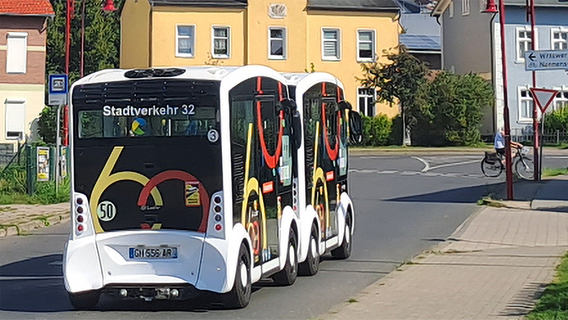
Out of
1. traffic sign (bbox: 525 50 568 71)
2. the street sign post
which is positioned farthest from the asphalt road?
the street sign post

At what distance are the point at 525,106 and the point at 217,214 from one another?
49.0 meters

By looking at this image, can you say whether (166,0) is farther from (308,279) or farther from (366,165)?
(308,279)

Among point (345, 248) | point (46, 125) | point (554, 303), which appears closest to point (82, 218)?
point (554, 303)

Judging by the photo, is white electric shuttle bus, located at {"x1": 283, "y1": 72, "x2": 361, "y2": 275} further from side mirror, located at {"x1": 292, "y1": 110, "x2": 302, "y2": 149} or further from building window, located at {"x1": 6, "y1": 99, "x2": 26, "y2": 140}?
building window, located at {"x1": 6, "y1": 99, "x2": 26, "y2": 140}

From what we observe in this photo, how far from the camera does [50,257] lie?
15.9 meters

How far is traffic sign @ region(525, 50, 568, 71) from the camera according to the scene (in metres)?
20.4

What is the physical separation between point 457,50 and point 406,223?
43039 millimetres

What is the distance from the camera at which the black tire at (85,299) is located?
10648 mm

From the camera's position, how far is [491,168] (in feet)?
108

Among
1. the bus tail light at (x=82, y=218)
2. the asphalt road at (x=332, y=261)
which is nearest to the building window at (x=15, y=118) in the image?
the asphalt road at (x=332, y=261)

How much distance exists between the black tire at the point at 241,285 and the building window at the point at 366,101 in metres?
46.0

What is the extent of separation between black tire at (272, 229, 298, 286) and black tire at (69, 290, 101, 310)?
98.8 inches

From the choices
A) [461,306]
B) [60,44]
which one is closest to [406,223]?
[461,306]

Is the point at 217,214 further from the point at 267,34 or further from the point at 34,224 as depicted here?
the point at 267,34
